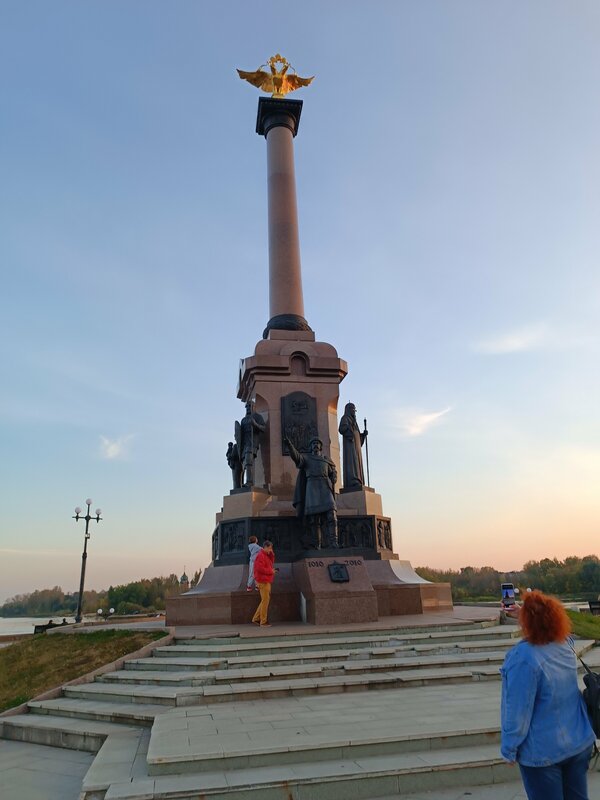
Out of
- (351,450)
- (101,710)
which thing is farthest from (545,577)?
(101,710)

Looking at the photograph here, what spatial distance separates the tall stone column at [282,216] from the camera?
20.7 metres

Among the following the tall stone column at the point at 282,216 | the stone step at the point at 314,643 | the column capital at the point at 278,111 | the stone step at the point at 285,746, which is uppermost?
the column capital at the point at 278,111

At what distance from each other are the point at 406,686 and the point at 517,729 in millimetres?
5472

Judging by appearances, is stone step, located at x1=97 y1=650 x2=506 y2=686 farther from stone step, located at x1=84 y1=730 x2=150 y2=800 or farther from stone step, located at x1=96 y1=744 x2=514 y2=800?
stone step, located at x1=96 y1=744 x2=514 y2=800

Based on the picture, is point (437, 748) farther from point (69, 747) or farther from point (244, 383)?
point (244, 383)

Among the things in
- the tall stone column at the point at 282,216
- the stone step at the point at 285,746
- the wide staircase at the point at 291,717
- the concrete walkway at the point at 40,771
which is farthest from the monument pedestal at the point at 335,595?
the tall stone column at the point at 282,216

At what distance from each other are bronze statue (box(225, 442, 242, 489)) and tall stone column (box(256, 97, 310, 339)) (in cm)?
440

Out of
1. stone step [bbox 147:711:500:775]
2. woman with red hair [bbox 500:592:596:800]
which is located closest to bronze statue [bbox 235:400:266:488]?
stone step [bbox 147:711:500:775]

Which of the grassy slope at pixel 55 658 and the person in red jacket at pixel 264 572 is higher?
the person in red jacket at pixel 264 572

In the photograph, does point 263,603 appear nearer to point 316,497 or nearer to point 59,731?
point 316,497

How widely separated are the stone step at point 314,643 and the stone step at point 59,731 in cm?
251

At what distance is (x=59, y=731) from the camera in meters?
7.31

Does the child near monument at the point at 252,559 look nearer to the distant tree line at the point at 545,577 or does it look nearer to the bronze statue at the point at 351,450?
the bronze statue at the point at 351,450

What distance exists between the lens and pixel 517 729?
3.28 meters
